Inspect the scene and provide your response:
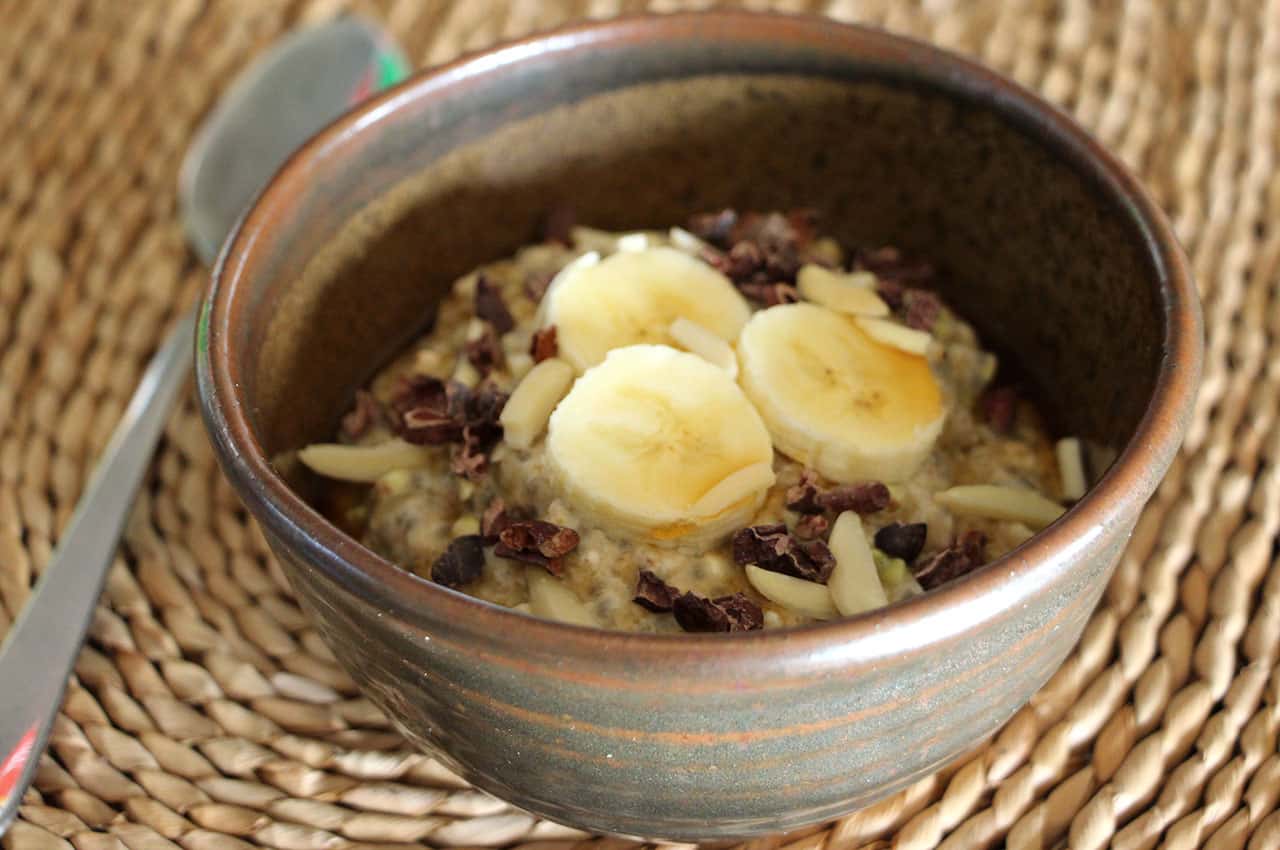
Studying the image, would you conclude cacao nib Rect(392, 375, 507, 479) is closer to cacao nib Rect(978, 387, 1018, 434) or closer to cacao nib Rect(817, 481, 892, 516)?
cacao nib Rect(817, 481, 892, 516)

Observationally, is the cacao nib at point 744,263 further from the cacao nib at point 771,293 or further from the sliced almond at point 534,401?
the sliced almond at point 534,401

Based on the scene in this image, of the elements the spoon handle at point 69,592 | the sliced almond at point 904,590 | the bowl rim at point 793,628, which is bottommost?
the spoon handle at point 69,592

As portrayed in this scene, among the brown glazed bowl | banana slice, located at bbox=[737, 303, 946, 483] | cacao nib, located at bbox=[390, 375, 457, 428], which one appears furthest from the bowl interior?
banana slice, located at bbox=[737, 303, 946, 483]

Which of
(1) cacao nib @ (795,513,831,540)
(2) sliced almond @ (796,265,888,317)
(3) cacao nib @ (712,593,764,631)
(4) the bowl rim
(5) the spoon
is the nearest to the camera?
(4) the bowl rim

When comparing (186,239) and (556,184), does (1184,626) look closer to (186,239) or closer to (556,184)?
(556,184)

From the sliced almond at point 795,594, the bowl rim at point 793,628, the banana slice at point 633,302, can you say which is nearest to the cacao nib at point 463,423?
the banana slice at point 633,302

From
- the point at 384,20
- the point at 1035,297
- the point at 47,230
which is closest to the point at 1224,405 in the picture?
the point at 1035,297
